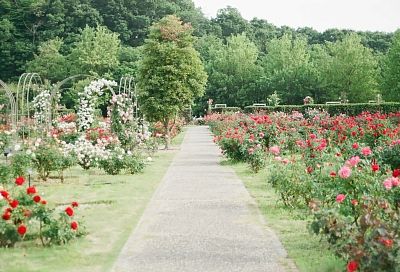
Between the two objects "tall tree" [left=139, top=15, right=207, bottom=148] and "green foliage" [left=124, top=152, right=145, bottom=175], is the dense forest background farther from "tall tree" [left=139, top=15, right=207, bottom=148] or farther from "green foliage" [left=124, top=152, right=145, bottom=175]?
"green foliage" [left=124, top=152, right=145, bottom=175]

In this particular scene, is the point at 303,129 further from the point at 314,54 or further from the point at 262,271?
the point at 314,54

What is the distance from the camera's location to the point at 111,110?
1717 centimetres

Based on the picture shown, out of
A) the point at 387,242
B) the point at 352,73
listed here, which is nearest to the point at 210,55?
the point at 352,73

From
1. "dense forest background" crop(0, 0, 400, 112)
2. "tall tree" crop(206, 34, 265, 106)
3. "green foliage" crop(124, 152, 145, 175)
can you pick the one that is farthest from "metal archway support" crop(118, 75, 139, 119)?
"tall tree" crop(206, 34, 265, 106)

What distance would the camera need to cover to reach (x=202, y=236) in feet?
22.6

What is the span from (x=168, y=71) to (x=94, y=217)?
1456cm

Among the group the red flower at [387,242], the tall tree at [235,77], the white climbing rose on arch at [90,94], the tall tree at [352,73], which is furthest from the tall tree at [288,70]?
the red flower at [387,242]

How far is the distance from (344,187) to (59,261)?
3209 mm

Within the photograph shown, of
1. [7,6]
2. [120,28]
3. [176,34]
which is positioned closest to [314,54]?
[120,28]

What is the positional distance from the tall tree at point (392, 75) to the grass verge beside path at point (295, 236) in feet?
112

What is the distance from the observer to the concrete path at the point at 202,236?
18.4 feet

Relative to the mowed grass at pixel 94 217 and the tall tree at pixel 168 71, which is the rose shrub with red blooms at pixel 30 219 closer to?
the mowed grass at pixel 94 217

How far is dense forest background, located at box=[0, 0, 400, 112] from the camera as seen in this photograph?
4844 centimetres

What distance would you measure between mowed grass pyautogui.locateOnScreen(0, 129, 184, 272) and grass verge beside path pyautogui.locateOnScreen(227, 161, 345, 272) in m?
1.91
